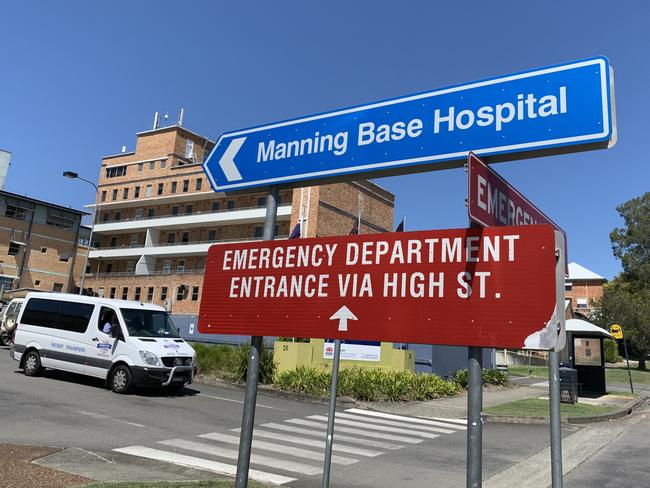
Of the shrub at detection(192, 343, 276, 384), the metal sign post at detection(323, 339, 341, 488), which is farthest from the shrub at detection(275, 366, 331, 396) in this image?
the metal sign post at detection(323, 339, 341, 488)

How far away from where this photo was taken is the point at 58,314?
1564 cm

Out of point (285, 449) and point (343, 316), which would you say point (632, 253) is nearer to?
point (285, 449)

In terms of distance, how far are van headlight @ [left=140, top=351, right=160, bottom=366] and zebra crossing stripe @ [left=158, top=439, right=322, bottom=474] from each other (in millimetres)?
5532

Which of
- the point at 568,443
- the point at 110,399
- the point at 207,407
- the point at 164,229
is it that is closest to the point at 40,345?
the point at 110,399

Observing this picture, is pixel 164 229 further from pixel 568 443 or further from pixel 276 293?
pixel 276 293

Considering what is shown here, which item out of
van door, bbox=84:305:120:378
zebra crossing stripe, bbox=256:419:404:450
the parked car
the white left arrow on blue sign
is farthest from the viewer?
the parked car

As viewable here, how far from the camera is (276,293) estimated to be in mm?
3305

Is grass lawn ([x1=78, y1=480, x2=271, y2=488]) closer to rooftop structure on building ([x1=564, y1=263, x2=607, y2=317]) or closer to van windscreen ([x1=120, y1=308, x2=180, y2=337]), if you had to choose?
van windscreen ([x1=120, y1=308, x2=180, y2=337])

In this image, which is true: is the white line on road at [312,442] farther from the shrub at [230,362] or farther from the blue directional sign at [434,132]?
the shrub at [230,362]

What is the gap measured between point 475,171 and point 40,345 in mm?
16302

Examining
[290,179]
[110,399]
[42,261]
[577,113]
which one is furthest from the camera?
[42,261]

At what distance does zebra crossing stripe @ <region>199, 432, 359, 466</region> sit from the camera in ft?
26.6

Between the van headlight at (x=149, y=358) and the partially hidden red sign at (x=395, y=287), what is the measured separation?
36.6 feet

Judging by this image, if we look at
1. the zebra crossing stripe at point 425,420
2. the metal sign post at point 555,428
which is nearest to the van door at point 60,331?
the zebra crossing stripe at point 425,420
